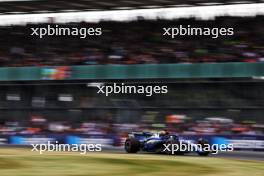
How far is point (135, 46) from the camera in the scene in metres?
29.1

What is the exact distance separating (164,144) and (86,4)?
12.6m

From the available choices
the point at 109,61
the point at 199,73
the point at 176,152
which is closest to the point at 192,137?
the point at 199,73

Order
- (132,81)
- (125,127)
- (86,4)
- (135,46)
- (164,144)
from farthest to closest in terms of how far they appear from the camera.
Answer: (86,4), (135,46), (132,81), (125,127), (164,144)

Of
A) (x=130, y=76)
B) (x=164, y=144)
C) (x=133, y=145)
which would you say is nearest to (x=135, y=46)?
(x=130, y=76)

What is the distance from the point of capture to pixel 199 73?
1019 inches

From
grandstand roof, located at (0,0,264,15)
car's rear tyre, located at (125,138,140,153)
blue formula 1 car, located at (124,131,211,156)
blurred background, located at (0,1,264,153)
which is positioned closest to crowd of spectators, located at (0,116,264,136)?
blurred background, located at (0,1,264,153)

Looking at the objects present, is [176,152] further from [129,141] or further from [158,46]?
[158,46]

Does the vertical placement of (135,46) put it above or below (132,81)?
above

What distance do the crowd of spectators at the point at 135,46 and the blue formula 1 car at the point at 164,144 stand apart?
261 inches

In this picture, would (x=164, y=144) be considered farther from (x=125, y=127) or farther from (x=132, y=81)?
(x=132, y=81)

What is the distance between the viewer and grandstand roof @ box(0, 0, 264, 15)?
28.9 m

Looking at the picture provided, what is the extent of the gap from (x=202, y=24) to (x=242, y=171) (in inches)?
640

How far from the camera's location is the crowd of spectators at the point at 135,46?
26359mm

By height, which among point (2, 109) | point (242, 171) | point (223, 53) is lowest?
point (242, 171)
